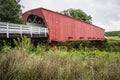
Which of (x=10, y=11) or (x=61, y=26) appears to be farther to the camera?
(x=61, y=26)

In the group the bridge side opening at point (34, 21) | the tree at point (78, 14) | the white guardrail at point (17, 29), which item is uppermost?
the tree at point (78, 14)

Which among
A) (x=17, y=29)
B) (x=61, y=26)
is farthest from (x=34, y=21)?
(x=17, y=29)

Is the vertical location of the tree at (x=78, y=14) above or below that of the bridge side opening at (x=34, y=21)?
above

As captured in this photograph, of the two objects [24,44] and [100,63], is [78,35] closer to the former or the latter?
[24,44]

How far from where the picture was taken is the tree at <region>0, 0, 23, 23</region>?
21825 mm

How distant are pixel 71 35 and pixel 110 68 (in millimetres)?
18881

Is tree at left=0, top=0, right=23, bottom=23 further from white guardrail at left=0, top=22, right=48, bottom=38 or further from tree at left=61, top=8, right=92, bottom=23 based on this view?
tree at left=61, top=8, right=92, bottom=23

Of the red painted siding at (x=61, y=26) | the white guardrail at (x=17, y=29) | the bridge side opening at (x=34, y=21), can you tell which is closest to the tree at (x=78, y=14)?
the red painted siding at (x=61, y=26)

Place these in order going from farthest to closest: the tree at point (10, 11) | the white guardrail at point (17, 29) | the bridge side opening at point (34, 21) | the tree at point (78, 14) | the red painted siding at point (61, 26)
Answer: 1. the tree at point (78, 14)
2. the bridge side opening at point (34, 21)
3. the tree at point (10, 11)
4. the red painted siding at point (61, 26)
5. the white guardrail at point (17, 29)

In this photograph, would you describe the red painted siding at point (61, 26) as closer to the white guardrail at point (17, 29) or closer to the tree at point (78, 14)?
the white guardrail at point (17, 29)

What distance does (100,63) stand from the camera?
7.64 meters

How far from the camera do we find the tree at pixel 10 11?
21825 mm

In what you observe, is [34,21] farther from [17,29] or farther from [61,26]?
[17,29]

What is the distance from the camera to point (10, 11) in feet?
73.6
